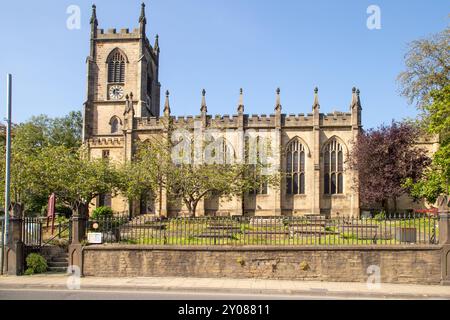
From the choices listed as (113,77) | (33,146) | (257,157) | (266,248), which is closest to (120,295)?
(266,248)

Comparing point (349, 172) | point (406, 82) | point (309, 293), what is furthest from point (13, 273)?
point (349, 172)

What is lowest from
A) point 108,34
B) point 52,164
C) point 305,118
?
point 52,164

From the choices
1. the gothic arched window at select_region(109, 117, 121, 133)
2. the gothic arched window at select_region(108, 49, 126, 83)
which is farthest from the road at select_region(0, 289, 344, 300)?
the gothic arched window at select_region(108, 49, 126, 83)

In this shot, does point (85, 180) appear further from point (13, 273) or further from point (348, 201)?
point (348, 201)

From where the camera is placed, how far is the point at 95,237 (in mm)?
16344

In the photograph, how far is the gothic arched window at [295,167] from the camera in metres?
39.0

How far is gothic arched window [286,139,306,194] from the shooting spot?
1534 inches

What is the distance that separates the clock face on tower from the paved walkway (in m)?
32.7

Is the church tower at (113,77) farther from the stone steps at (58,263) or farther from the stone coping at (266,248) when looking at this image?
the stone coping at (266,248)

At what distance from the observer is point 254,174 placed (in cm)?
3183

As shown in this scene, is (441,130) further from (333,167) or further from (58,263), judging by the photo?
(58,263)

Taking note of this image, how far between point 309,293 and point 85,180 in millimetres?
17732

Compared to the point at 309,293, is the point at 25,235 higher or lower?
higher

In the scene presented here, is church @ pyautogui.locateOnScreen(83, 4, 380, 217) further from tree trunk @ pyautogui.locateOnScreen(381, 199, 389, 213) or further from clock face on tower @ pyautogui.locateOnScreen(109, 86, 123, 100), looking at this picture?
clock face on tower @ pyautogui.locateOnScreen(109, 86, 123, 100)
